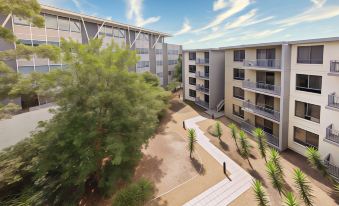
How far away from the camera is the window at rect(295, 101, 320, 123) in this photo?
16744mm

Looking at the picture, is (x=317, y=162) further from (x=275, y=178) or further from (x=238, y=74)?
(x=238, y=74)

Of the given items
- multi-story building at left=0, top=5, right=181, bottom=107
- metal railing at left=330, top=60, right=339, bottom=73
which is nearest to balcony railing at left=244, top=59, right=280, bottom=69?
metal railing at left=330, top=60, right=339, bottom=73

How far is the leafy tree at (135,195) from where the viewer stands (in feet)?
40.1

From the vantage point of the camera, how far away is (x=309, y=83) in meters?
17.0

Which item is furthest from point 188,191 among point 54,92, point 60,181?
point 54,92

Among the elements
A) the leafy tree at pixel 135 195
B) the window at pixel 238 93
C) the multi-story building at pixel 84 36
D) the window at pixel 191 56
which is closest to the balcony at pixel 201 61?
the window at pixel 191 56

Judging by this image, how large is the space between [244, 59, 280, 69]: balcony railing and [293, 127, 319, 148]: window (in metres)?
6.82

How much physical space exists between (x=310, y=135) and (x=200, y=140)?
10.6 m

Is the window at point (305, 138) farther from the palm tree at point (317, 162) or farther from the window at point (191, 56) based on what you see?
the window at point (191, 56)

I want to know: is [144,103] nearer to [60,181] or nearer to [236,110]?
[60,181]

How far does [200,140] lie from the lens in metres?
21.6

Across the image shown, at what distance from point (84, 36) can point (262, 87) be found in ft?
84.5

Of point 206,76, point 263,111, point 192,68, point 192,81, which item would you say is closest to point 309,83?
point 263,111

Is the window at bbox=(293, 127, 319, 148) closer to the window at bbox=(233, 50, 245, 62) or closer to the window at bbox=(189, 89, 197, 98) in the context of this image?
the window at bbox=(233, 50, 245, 62)
